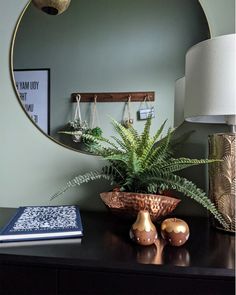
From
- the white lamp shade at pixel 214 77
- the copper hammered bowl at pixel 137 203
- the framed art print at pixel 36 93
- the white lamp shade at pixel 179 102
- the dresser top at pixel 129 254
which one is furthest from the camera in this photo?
the framed art print at pixel 36 93

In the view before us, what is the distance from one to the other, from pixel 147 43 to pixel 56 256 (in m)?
0.79

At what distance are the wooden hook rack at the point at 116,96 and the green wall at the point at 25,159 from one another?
221 mm

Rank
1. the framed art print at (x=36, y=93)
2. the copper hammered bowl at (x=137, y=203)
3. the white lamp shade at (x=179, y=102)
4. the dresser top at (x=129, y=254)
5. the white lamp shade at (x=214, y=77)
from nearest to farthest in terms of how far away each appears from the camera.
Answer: the dresser top at (x=129, y=254) < the white lamp shade at (x=214, y=77) < the copper hammered bowl at (x=137, y=203) < the white lamp shade at (x=179, y=102) < the framed art print at (x=36, y=93)

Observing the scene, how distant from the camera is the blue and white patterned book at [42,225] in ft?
2.14

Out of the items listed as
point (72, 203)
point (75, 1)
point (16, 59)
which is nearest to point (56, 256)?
point (72, 203)

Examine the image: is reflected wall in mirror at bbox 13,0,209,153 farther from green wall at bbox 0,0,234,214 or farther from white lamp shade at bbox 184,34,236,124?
white lamp shade at bbox 184,34,236,124

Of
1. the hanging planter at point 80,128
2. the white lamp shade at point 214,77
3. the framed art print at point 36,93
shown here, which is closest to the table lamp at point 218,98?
the white lamp shade at point 214,77

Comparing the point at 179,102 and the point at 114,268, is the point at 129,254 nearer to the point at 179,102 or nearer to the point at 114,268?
the point at 114,268

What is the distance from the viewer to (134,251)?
23.0 inches

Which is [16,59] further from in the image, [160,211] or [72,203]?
[160,211]

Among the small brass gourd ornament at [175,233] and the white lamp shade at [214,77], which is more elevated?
the white lamp shade at [214,77]

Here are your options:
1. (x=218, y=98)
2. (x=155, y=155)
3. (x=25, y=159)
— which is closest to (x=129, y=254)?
(x=155, y=155)

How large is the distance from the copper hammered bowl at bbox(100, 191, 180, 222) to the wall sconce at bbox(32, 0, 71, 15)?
76 centimetres

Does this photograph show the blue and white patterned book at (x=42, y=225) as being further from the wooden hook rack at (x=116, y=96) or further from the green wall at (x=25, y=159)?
the wooden hook rack at (x=116, y=96)
